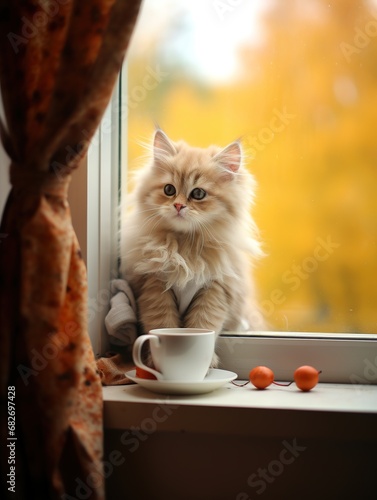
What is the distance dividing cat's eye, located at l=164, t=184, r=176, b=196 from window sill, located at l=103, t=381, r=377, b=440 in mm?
534

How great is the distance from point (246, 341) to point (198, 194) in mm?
415

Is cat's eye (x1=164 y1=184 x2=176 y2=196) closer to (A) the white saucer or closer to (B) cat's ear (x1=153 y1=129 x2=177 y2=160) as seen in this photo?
(B) cat's ear (x1=153 y1=129 x2=177 y2=160)

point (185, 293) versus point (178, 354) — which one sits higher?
point (185, 293)

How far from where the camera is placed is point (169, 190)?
1.42 metres

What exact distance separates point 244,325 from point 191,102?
2.21 feet

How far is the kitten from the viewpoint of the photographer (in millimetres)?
1334

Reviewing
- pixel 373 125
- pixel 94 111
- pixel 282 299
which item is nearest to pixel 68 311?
pixel 94 111

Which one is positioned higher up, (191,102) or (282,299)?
(191,102)

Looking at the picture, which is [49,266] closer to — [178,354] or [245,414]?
[178,354]

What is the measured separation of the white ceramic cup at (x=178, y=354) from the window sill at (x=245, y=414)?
0.05m

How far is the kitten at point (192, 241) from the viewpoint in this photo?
1.33 meters

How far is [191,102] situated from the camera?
5.13 feet

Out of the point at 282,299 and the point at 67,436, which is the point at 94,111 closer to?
the point at 67,436

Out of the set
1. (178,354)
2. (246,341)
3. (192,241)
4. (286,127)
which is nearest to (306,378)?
(246,341)
